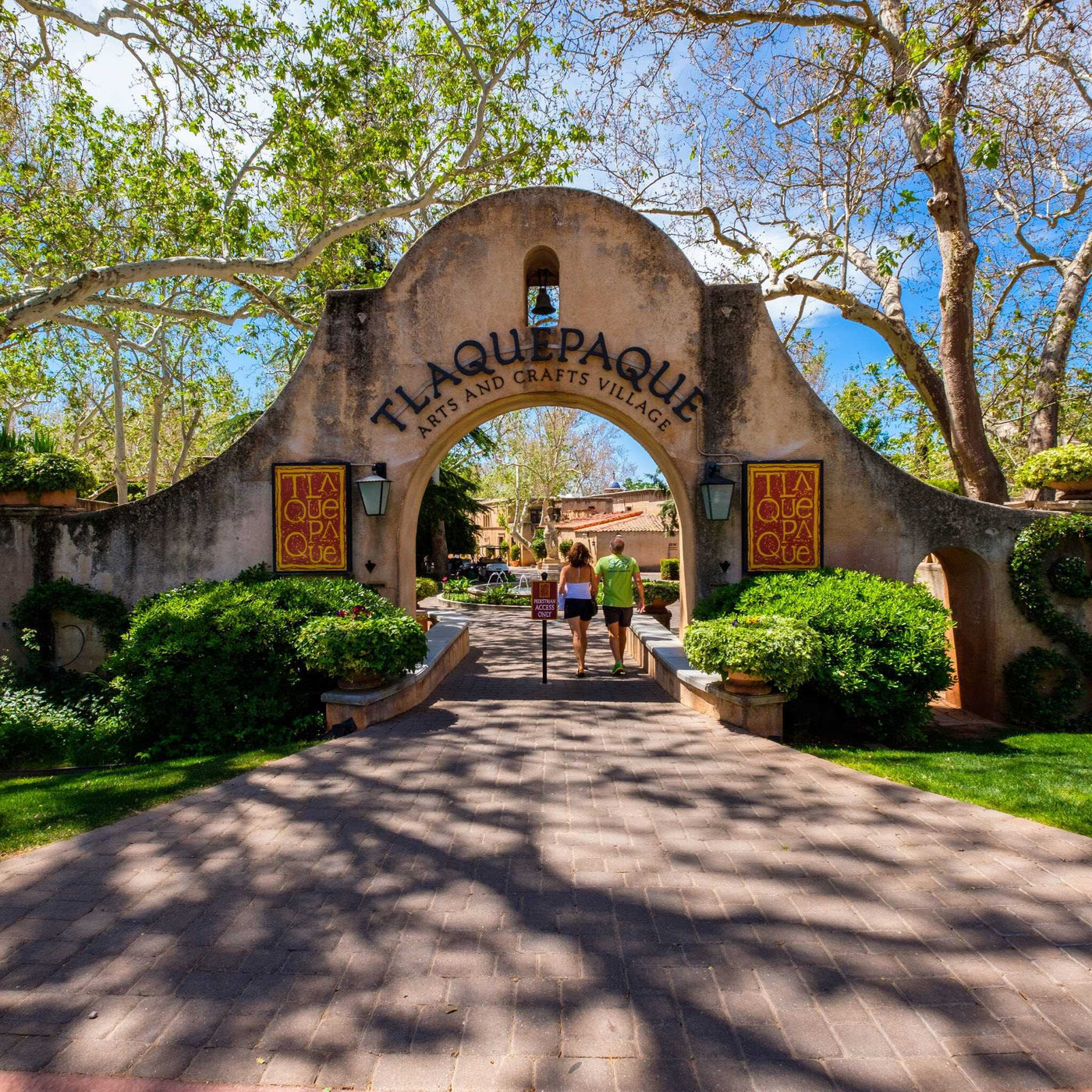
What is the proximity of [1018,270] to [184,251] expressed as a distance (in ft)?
54.0

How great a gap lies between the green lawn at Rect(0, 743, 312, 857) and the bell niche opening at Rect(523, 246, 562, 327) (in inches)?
250

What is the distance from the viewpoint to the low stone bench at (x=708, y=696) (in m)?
6.79

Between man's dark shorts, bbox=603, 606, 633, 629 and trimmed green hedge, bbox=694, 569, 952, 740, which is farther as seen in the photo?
man's dark shorts, bbox=603, 606, 633, 629

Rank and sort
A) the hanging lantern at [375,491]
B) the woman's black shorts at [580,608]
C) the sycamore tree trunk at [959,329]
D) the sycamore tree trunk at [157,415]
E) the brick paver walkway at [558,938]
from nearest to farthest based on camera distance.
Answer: the brick paver walkway at [558,938]
the hanging lantern at [375,491]
the woman's black shorts at [580,608]
the sycamore tree trunk at [959,329]
the sycamore tree trunk at [157,415]

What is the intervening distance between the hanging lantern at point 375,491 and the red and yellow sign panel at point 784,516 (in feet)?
15.8

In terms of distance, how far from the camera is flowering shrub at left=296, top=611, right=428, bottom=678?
6934mm

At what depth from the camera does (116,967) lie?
3.17m

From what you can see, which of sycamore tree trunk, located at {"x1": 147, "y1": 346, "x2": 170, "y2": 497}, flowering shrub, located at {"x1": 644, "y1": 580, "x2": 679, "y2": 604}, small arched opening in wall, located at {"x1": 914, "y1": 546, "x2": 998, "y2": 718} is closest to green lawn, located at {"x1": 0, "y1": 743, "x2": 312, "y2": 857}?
small arched opening in wall, located at {"x1": 914, "y1": 546, "x2": 998, "y2": 718}

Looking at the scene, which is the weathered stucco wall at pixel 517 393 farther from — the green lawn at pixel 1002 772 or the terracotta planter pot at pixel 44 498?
the green lawn at pixel 1002 772

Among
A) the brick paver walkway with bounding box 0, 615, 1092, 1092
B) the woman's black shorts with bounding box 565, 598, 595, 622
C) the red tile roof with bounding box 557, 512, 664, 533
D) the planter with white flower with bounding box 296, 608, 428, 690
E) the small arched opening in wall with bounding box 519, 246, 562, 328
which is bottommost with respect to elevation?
the brick paver walkway with bounding box 0, 615, 1092, 1092

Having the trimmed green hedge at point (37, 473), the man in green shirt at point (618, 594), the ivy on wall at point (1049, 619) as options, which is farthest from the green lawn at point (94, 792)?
the ivy on wall at point (1049, 619)

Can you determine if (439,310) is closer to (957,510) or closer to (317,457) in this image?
(317,457)

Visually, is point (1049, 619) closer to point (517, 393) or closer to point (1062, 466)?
point (1062, 466)

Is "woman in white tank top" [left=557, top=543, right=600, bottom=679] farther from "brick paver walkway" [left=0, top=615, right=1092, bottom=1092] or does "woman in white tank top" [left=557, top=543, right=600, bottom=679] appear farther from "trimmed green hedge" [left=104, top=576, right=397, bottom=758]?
"brick paver walkway" [left=0, top=615, right=1092, bottom=1092]
